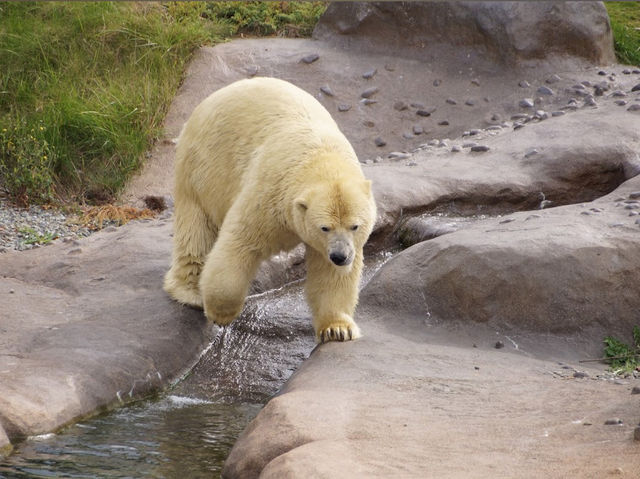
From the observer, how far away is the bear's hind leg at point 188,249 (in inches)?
249

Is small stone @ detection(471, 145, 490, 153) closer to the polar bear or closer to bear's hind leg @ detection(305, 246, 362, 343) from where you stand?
the polar bear

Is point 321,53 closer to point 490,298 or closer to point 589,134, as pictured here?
point 589,134

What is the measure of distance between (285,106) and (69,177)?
4.49m

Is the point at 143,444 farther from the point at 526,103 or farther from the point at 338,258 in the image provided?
the point at 526,103

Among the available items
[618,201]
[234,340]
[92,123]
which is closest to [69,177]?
[92,123]

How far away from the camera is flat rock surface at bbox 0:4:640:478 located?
3.93 meters

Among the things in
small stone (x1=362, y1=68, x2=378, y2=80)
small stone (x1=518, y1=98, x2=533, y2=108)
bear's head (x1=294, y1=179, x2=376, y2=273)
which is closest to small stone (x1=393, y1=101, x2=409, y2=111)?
small stone (x1=362, y1=68, x2=378, y2=80)

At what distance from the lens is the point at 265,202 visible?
5.34 m

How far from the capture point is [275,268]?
7180 mm

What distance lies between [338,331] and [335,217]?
0.90 meters

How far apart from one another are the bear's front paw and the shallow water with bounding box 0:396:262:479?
0.56 metres

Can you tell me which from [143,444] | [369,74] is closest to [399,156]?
[369,74]

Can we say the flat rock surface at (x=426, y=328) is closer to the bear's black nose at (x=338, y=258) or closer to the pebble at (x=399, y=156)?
the pebble at (x=399, y=156)

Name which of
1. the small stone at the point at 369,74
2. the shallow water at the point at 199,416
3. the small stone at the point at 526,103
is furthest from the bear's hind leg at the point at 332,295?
the small stone at the point at 369,74
